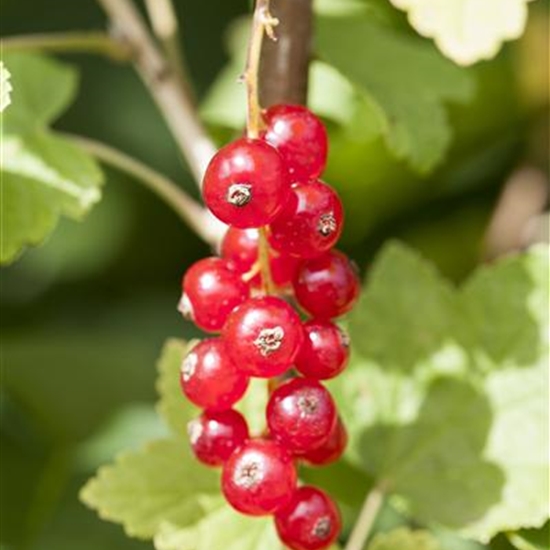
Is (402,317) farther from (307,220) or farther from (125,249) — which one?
(125,249)

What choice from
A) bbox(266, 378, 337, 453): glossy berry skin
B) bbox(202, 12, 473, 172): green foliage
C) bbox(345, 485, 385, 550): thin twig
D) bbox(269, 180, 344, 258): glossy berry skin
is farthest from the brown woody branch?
bbox(345, 485, 385, 550): thin twig

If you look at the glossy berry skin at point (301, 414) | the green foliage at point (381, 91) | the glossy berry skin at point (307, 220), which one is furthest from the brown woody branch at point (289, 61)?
the glossy berry skin at point (301, 414)

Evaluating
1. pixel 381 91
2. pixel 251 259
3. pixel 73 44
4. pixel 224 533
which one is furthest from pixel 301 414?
pixel 73 44

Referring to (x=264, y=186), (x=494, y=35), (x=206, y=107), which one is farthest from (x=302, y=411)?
(x=206, y=107)

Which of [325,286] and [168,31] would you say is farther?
[168,31]

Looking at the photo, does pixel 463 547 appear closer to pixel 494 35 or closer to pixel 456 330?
pixel 456 330
